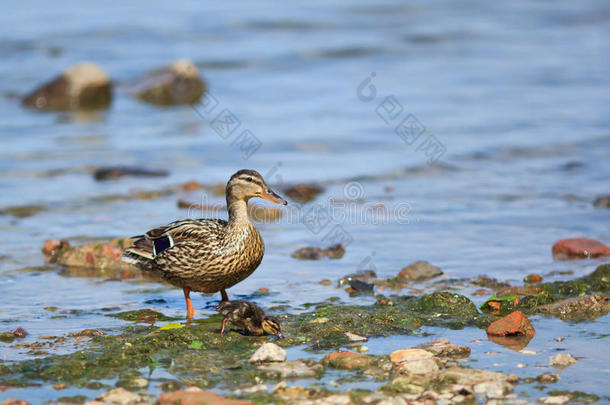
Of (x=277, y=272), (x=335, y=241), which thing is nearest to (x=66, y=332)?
(x=277, y=272)

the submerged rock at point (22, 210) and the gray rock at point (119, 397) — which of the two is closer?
the gray rock at point (119, 397)

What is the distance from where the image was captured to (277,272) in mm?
8969

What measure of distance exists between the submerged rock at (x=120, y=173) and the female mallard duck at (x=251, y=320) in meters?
6.78

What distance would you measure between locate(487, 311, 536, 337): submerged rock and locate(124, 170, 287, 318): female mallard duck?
2189 mm

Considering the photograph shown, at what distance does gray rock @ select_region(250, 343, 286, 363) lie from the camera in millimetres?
5969

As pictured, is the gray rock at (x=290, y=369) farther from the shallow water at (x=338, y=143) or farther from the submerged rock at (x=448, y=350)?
the submerged rock at (x=448, y=350)

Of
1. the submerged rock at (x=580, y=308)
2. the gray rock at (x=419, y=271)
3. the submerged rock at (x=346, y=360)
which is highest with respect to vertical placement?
the gray rock at (x=419, y=271)

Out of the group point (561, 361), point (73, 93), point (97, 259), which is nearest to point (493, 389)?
point (561, 361)

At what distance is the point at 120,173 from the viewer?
13070mm

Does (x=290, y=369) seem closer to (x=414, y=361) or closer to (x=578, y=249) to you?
(x=414, y=361)

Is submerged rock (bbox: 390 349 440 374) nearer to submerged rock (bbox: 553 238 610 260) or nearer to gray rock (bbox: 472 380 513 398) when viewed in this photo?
gray rock (bbox: 472 380 513 398)

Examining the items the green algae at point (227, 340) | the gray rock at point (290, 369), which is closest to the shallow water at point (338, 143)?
the green algae at point (227, 340)

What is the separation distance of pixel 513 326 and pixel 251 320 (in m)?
1.99

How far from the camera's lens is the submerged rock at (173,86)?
19.4 metres
